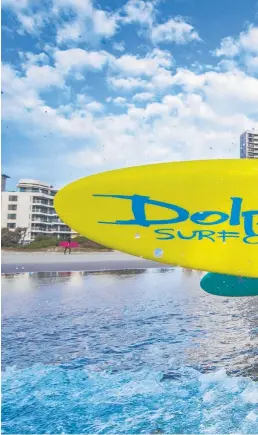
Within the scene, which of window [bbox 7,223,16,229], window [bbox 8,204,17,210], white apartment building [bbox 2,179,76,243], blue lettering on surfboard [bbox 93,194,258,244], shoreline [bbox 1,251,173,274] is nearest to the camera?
blue lettering on surfboard [bbox 93,194,258,244]

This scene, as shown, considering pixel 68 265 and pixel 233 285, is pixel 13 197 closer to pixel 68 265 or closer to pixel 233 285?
pixel 68 265

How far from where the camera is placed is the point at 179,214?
2.30 m

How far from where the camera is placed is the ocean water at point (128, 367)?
6.22ft

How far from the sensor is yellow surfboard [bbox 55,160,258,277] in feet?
7.46

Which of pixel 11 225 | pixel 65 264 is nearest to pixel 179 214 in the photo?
pixel 65 264

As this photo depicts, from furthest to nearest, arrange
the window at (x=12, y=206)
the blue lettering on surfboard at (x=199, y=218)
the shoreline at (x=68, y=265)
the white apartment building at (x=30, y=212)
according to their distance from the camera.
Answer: the window at (x=12, y=206) → the white apartment building at (x=30, y=212) → the shoreline at (x=68, y=265) → the blue lettering on surfboard at (x=199, y=218)

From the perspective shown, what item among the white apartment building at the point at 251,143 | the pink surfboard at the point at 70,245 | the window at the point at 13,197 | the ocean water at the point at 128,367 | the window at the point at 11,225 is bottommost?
the ocean water at the point at 128,367

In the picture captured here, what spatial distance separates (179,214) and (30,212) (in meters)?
34.1

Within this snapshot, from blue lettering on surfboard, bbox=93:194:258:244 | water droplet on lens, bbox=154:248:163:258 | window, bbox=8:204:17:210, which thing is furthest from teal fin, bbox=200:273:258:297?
window, bbox=8:204:17:210

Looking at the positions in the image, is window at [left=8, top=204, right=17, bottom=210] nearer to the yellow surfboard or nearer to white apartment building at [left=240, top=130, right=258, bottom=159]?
white apartment building at [left=240, top=130, right=258, bottom=159]

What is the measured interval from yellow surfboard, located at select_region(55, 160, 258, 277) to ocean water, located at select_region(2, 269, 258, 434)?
0.79 m

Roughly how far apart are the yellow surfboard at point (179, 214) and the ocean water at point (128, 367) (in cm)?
79

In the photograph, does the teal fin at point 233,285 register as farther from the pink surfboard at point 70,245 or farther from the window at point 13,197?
the window at point 13,197

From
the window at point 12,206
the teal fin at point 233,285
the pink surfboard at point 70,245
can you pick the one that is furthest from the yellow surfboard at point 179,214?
the window at point 12,206
